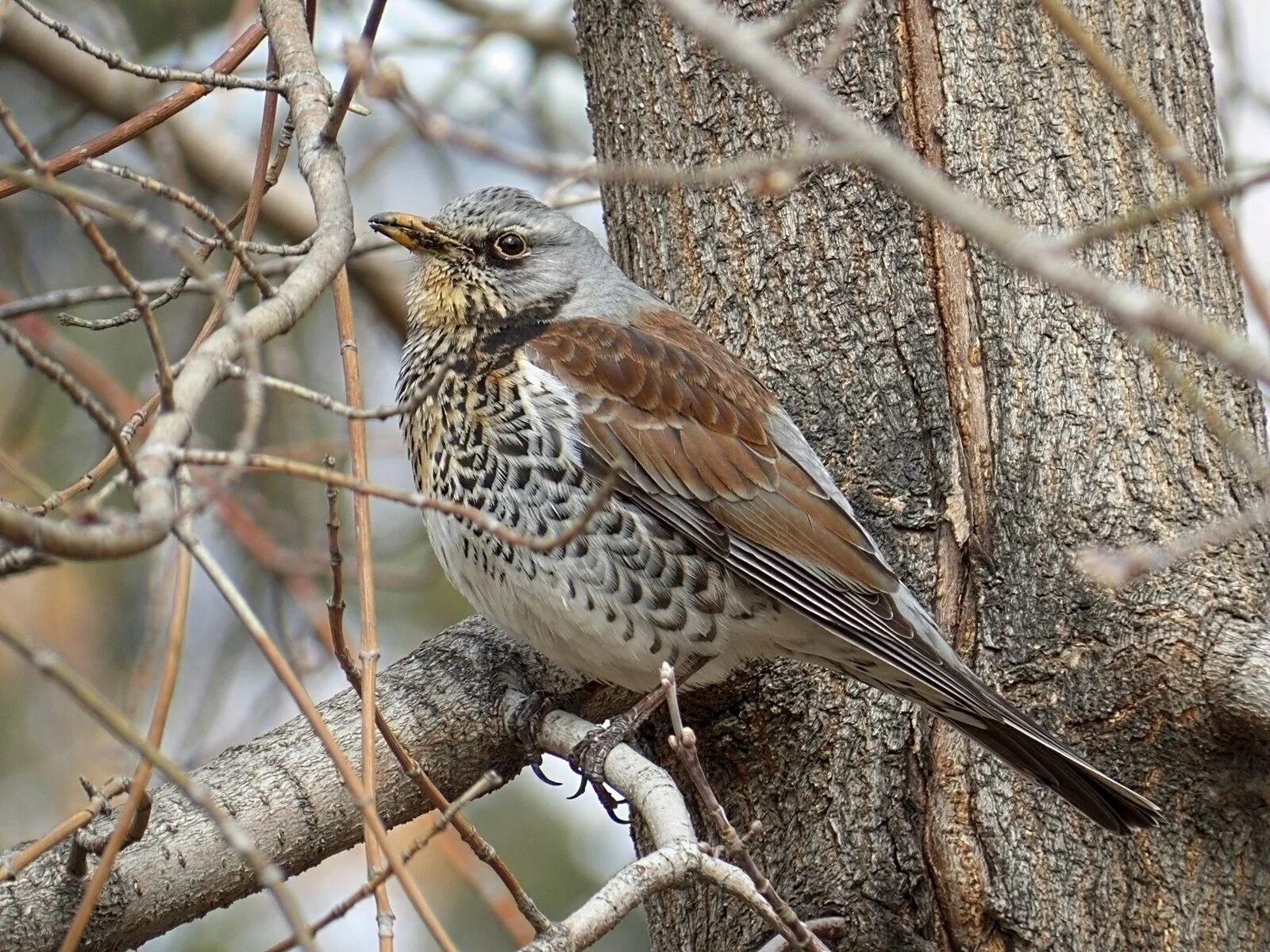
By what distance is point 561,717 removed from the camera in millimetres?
3551

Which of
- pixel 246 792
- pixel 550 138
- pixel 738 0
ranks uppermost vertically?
pixel 550 138

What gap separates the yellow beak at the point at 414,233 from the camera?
400 cm

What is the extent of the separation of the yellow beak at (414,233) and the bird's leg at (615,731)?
54.5 inches

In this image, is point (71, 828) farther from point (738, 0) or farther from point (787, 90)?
point (738, 0)

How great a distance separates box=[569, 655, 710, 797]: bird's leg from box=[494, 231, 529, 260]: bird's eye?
52.1 inches

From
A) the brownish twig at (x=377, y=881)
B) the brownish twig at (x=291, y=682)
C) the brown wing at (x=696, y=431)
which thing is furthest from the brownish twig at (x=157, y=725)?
the brown wing at (x=696, y=431)

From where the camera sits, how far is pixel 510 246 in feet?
13.8

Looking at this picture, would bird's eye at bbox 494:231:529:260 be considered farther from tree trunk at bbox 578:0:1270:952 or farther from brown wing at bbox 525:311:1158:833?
tree trunk at bbox 578:0:1270:952

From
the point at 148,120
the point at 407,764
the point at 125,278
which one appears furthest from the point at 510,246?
the point at 125,278

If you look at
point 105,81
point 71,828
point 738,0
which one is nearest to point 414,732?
point 71,828

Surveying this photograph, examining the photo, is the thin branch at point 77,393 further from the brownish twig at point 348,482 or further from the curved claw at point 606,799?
the curved claw at point 606,799

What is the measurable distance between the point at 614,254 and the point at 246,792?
187 centimetres

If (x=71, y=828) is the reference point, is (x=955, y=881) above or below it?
below

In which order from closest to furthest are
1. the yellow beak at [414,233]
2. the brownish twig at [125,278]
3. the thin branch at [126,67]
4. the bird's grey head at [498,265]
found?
1. the brownish twig at [125,278]
2. the thin branch at [126,67]
3. the yellow beak at [414,233]
4. the bird's grey head at [498,265]
